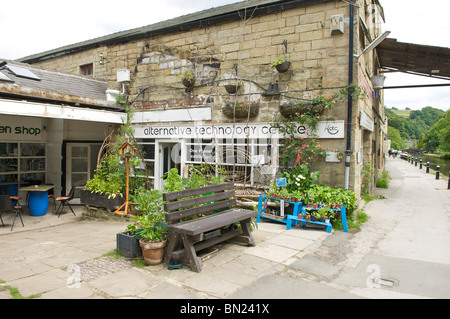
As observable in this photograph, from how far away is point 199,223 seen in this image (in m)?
4.50

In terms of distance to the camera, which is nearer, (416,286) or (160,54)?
(416,286)

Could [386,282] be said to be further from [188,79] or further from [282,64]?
[188,79]

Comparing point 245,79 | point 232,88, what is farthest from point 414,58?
point 232,88

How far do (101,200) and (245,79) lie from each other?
193 inches

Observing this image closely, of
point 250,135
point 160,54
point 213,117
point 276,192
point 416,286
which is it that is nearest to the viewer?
point 416,286

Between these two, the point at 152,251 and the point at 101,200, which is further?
the point at 101,200

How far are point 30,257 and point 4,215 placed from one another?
5127 millimetres

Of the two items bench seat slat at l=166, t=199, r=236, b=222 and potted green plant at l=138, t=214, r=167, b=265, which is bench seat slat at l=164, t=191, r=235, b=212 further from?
potted green plant at l=138, t=214, r=167, b=265

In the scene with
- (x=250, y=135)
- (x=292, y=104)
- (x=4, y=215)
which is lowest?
(x=4, y=215)

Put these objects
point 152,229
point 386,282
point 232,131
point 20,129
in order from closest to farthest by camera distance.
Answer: point 386,282, point 152,229, point 232,131, point 20,129
